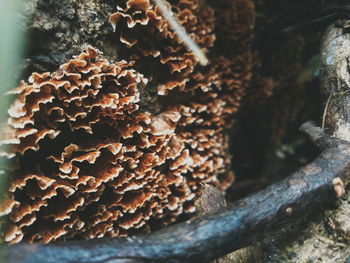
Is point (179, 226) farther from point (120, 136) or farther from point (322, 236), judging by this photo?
point (322, 236)

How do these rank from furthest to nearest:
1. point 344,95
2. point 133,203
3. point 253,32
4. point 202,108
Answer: point 253,32 < point 202,108 < point 344,95 < point 133,203

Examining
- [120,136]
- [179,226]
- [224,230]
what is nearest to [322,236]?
[224,230]

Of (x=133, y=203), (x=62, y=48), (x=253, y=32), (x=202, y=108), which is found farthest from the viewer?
(x=253, y=32)

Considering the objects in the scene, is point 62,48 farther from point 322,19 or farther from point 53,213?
point 322,19

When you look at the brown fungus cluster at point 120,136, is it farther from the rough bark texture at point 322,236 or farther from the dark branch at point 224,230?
the rough bark texture at point 322,236

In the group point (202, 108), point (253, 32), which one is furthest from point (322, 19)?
point (202, 108)

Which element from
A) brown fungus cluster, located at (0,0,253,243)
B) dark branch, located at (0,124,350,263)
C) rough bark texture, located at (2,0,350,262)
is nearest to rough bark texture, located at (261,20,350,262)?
rough bark texture, located at (2,0,350,262)

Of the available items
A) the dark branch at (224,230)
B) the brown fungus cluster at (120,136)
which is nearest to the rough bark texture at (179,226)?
the dark branch at (224,230)
